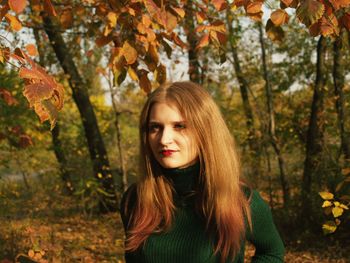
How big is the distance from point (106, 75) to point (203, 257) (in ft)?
21.1

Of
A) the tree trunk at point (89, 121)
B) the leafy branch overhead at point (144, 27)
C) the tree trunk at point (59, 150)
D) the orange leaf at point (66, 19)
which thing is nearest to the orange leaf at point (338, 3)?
the leafy branch overhead at point (144, 27)

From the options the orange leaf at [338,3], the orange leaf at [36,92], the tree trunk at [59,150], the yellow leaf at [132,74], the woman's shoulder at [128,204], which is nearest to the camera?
the orange leaf at [36,92]

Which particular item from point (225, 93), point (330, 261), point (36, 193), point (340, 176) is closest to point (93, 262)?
point (330, 261)

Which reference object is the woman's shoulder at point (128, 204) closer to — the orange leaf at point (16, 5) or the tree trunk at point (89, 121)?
the orange leaf at point (16, 5)

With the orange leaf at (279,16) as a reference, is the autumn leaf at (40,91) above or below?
below

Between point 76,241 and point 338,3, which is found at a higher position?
point 338,3

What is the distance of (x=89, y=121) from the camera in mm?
→ 8367

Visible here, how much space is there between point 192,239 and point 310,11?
1.16 meters

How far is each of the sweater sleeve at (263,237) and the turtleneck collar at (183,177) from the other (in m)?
0.31

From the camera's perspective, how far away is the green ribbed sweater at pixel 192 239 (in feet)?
6.67

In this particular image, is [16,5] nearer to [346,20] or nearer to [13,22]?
[13,22]

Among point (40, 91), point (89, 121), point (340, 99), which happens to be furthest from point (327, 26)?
point (89, 121)

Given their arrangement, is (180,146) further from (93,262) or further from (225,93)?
(225,93)

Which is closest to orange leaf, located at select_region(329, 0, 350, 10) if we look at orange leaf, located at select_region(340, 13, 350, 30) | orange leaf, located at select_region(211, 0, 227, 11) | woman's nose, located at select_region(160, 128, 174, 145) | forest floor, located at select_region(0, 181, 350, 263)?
orange leaf, located at select_region(340, 13, 350, 30)
